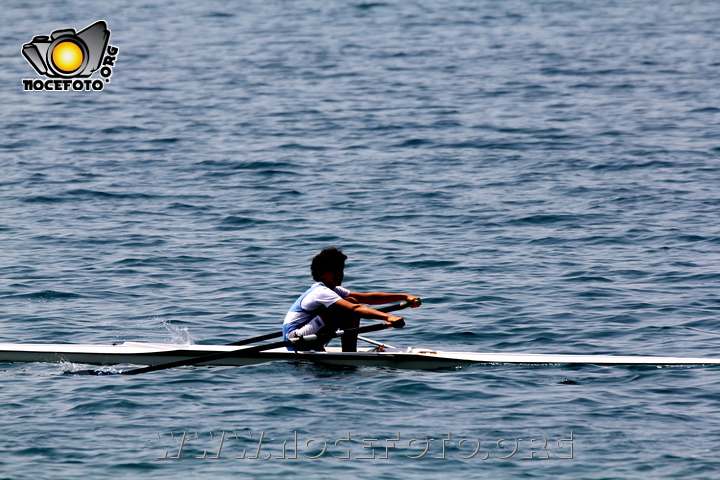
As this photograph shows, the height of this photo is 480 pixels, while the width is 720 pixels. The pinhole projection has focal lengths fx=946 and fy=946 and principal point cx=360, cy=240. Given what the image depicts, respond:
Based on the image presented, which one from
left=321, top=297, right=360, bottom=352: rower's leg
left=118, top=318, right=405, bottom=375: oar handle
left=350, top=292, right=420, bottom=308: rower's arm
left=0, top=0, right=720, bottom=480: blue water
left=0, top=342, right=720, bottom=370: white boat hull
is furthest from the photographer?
left=350, top=292, right=420, bottom=308: rower's arm

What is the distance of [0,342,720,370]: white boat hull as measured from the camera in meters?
9.59

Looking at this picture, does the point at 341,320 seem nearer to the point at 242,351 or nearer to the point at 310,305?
the point at 310,305

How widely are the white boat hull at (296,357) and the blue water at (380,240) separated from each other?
133 mm

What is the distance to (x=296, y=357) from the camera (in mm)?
9820

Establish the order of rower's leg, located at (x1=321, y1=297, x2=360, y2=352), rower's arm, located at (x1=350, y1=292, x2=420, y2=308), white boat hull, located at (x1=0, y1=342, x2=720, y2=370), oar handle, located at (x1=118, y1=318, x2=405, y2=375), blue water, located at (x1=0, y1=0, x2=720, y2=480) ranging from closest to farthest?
blue water, located at (x1=0, y1=0, x2=720, y2=480), oar handle, located at (x1=118, y1=318, x2=405, y2=375), white boat hull, located at (x1=0, y1=342, x2=720, y2=370), rower's leg, located at (x1=321, y1=297, x2=360, y2=352), rower's arm, located at (x1=350, y1=292, x2=420, y2=308)

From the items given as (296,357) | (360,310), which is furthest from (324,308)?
(296,357)

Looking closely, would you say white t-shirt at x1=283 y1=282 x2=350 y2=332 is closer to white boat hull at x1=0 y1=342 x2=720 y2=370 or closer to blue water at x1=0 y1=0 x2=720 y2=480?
white boat hull at x1=0 y1=342 x2=720 y2=370

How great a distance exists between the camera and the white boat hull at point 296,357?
9.59 meters

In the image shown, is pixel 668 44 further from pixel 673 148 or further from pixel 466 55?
pixel 673 148

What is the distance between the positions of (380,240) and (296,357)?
526 centimetres

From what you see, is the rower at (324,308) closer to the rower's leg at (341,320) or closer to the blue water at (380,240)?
the rower's leg at (341,320)

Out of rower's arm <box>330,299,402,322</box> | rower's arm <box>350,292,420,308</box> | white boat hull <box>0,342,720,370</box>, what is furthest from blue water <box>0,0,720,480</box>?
rower's arm <box>350,292,420,308</box>

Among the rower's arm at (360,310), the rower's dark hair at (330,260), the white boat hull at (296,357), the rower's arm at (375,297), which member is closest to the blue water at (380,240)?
the white boat hull at (296,357)

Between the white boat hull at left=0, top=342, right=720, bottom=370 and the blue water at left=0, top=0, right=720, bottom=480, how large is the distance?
13 cm
